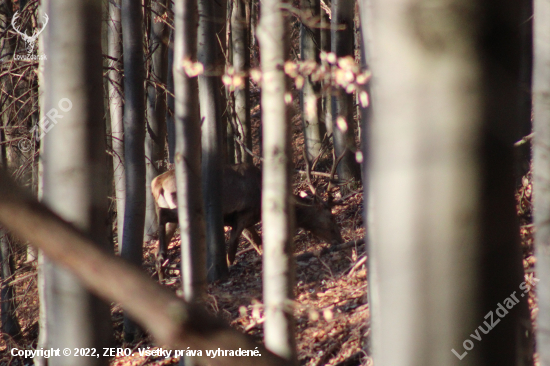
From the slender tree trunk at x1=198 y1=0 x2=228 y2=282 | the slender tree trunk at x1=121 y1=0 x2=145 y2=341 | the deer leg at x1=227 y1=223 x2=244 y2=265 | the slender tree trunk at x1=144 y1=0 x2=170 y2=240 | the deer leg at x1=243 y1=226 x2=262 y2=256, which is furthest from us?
the slender tree trunk at x1=144 y1=0 x2=170 y2=240

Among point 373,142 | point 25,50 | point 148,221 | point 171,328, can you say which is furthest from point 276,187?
point 148,221

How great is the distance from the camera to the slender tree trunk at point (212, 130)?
8.26m

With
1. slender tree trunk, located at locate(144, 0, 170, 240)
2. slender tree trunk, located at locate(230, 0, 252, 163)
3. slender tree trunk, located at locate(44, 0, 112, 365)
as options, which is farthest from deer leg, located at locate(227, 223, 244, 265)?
slender tree trunk, located at locate(44, 0, 112, 365)

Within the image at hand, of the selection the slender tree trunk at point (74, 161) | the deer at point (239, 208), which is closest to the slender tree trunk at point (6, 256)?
the deer at point (239, 208)

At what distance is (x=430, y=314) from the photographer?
122 centimetres

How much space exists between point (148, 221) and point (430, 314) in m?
13.0

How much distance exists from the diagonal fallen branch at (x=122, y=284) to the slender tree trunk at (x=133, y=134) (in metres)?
6.15

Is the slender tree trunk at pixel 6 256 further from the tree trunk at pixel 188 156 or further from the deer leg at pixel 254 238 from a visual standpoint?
the tree trunk at pixel 188 156

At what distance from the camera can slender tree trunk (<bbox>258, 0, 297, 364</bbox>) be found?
3658 millimetres

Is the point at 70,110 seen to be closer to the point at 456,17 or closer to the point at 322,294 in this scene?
the point at 456,17

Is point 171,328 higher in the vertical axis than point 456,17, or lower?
lower

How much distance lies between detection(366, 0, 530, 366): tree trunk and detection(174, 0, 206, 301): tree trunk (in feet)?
11.0

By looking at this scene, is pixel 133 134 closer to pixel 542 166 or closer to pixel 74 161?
pixel 74 161

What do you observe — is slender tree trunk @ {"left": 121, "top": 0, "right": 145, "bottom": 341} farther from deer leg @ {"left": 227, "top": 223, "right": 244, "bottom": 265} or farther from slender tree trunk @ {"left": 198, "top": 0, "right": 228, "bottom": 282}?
deer leg @ {"left": 227, "top": 223, "right": 244, "bottom": 265}
